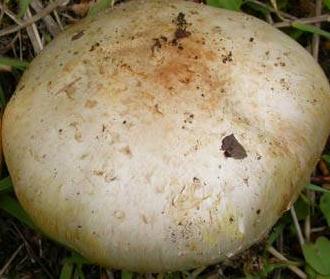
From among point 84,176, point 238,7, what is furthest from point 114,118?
point 238,7

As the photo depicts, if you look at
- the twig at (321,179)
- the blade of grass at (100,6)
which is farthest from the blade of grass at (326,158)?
the blade of grass at (100,6)

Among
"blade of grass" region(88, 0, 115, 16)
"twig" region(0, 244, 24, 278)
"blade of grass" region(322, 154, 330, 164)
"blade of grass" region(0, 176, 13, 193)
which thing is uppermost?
"blade of grass" region(88, 0, 115, 16)

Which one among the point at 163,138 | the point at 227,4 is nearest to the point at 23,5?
the point at 227,4

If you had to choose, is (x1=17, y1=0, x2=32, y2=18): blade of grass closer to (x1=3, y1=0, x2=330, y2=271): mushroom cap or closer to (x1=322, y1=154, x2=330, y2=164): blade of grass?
(x1=3, y1=0, x2=330, y2=271): mushroom cap

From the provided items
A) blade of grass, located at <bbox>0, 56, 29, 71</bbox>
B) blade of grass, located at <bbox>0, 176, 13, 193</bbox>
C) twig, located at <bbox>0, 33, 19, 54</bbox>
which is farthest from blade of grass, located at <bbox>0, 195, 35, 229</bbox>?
twig, located at <bbox>0, 33, 19, 54</bbox>

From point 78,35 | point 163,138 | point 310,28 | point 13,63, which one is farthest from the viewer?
point 310,28

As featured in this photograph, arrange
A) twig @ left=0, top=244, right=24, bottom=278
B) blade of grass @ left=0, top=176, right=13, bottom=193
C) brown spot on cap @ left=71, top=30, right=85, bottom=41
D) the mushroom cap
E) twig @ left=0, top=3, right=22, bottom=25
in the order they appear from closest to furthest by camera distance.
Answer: the mushroom cap, brown spot on cap @ left=71, top=30, right=85, bottom=41, blade of grass @ left=0, top=176, right=13, bottom=193, twig @ left=0, top=244, right=24, bottom=278, twig @ left=0, top=3, right=22, bottom=25

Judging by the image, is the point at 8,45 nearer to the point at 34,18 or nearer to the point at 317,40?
the point at 34,18
